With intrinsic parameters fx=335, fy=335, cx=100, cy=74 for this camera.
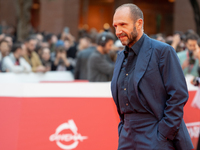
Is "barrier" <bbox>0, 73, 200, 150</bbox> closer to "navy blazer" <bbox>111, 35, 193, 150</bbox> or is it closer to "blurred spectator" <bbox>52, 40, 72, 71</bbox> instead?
"navy blazer" <bbox>111, 35, 193, 150</bbox>

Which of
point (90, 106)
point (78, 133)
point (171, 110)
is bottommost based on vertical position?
point (78, 133)

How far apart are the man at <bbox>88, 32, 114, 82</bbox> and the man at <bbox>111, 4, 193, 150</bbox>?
11.8 ft

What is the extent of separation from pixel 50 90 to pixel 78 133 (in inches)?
30.3

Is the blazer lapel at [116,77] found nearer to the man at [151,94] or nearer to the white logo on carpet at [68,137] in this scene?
the man at [151,94]

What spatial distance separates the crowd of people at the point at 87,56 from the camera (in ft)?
22.2

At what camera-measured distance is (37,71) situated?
9.23m

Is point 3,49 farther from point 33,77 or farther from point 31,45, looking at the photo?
point 31,45

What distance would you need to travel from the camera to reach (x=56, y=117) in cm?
491

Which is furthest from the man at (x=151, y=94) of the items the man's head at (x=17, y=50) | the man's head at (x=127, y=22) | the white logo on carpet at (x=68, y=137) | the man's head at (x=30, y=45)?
the man's head at (x=30, y=45)

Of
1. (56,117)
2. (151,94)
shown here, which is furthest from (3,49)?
(151,94)

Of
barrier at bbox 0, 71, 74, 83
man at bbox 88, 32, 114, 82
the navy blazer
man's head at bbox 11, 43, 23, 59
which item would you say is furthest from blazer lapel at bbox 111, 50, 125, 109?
man's head at bbox 11, 43, 23, 59

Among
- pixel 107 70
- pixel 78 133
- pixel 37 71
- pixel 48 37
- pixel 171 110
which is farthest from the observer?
pixel 48 37

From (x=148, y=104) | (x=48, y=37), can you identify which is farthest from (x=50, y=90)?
(x=48, y=37)

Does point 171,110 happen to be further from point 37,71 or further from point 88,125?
point 37,71
